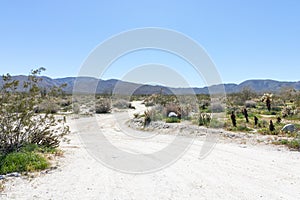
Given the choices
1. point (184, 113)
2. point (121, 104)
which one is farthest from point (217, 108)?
point (121, 104)

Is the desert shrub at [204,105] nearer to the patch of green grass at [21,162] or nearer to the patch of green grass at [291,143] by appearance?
the patch of green grass at [291,143]

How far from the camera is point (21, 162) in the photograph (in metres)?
6.91

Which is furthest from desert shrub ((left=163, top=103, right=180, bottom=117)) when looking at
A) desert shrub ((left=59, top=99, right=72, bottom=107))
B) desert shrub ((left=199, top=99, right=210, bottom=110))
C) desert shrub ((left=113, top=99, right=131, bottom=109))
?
desert shrub ((left=59, top=99, right=72, bottom=107))

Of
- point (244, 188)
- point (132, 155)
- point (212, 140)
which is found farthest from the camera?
point (212, 140)

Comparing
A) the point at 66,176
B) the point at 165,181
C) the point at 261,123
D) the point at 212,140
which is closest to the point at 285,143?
the point at 212,140

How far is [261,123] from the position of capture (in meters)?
16.1

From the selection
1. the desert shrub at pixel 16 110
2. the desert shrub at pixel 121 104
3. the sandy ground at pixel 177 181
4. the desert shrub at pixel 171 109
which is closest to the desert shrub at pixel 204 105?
the desert shrub at pixel 171 109

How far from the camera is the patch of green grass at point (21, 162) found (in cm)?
662

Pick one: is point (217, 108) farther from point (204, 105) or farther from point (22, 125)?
point (22, 125)

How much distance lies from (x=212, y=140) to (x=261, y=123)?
5514mm

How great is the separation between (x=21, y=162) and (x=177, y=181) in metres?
3.97

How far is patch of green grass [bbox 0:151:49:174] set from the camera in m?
6.62

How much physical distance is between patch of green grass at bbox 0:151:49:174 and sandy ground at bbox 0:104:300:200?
1.59 ft

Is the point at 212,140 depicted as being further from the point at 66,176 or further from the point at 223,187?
the point at 66,176
